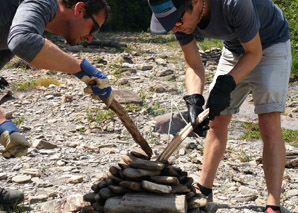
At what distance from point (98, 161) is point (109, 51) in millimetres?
7432

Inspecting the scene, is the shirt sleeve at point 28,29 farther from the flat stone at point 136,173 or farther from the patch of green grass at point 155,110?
the patch of green grass at point 155,110

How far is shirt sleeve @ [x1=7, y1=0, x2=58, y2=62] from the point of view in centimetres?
256

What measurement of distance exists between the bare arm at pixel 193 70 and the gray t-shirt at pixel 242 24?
82 mm

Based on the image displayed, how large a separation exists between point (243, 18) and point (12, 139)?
175 centimetres

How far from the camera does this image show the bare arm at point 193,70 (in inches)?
149

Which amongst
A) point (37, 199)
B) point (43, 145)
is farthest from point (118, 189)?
point (43, 145)

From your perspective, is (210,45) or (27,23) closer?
(27,23)

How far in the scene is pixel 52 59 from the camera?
2705 mm

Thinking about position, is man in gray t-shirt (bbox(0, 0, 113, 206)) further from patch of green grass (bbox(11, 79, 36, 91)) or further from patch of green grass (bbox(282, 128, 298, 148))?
patch of green grass (bbox(11, 79, 36, 91))

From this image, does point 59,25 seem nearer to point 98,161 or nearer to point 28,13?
point 28,13

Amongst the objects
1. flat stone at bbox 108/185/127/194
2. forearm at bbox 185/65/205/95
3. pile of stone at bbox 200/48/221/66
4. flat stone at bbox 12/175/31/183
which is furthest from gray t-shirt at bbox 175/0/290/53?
pile of stone at bbox 200/48/221/66

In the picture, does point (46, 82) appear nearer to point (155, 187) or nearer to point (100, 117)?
point (100, 117)

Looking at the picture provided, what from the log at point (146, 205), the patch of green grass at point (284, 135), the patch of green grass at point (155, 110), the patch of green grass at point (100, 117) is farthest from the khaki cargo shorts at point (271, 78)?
the patch of green grass at point (155, 110)

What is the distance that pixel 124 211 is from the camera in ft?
9.57
